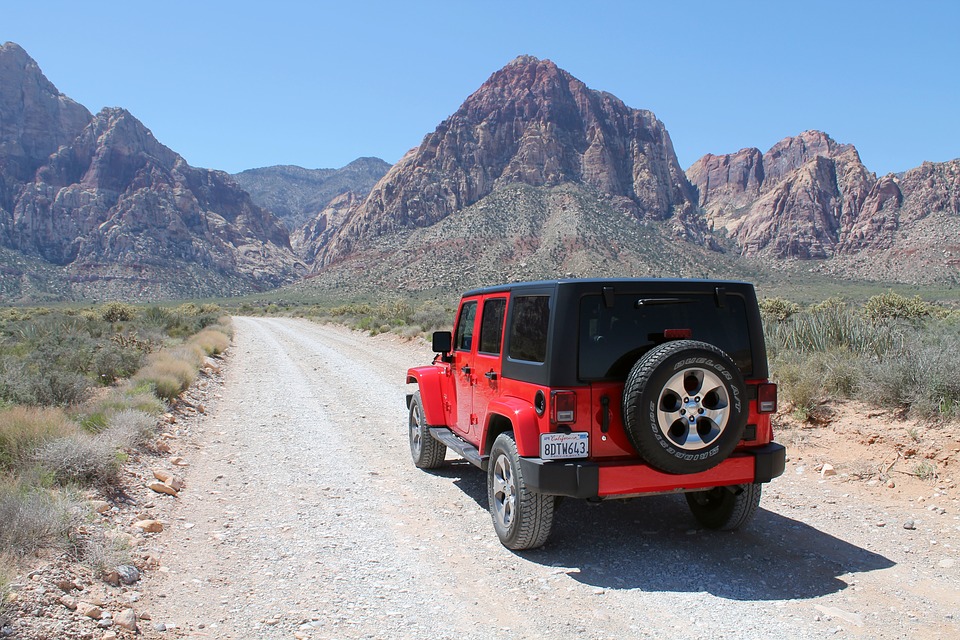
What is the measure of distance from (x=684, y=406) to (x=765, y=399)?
0.91m

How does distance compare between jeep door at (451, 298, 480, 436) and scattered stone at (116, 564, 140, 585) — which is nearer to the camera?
scattered stone at (116, 564, 140, 585)

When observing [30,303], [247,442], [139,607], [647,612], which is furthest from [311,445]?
[30,303]

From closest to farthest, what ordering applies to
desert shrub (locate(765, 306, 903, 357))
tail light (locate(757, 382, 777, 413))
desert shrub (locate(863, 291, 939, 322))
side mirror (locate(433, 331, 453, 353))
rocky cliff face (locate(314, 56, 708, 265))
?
1. tail light (locate(757, 382, 777, 413))
2. side mirror (locate(433, 331, 453, 353))
3. desert shrub (locate(765, 306, 903, 357))
4. desert shrub (locate(863, 291, 939, 322))
5. rocky cliff face (locate(314, 56, 708, 265))

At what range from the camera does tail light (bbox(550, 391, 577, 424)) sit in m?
4.34

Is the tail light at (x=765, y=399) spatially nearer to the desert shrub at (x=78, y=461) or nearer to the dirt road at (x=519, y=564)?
the dirt road at (x=519, y=564)

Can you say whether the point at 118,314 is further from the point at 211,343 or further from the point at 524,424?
the point at 524,424

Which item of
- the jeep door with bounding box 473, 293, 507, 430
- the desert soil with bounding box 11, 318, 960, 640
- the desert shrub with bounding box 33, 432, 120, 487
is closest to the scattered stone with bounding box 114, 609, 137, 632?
the desert soil with bounding box 11, 318, 960, 640

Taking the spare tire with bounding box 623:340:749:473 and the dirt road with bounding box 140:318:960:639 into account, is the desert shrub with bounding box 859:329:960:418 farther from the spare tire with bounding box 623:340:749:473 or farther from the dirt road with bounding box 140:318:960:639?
the spare tire with bounding box 623:340:749:473

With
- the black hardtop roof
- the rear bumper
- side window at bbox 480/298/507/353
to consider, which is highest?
the black hardtop roof

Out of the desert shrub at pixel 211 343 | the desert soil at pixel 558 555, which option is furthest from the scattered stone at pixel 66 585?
the desert shrub at pixel 211 343

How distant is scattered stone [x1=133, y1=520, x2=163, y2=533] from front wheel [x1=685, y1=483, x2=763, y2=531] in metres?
4.56

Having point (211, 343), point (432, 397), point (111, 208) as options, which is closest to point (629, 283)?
point (432, 397)

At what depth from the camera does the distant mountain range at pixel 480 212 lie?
83438mm

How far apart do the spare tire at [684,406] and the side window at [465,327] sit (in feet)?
7.65
